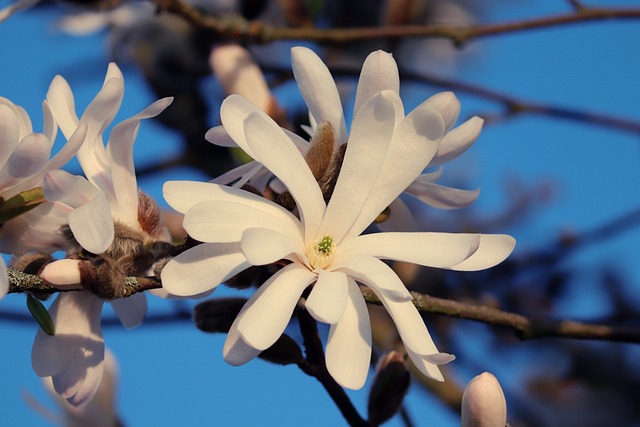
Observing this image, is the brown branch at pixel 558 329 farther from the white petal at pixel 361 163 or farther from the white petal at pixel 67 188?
the white petal at pixel 67 188

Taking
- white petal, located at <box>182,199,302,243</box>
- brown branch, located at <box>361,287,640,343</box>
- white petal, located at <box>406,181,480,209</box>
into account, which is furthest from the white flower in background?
brown branch, located at <box>361,287,640,343</box>

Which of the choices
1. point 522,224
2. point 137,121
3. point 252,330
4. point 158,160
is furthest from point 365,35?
point 522,224

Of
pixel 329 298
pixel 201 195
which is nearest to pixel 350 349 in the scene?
pixel 329 298

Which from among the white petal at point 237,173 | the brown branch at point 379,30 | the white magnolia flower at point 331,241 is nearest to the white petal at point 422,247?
the white magnolia flower at point 331,241

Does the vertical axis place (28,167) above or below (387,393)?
above

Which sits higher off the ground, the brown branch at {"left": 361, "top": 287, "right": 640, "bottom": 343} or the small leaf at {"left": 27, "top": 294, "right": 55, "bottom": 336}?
the small leaf at {"left": 27, "top": 294, "right": 55, "bottom": 336}

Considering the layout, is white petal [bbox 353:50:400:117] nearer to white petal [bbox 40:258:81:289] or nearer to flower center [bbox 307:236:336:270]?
flower center [bbox 307:236:336:270]

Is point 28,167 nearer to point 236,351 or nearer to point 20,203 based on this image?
point 20,203
